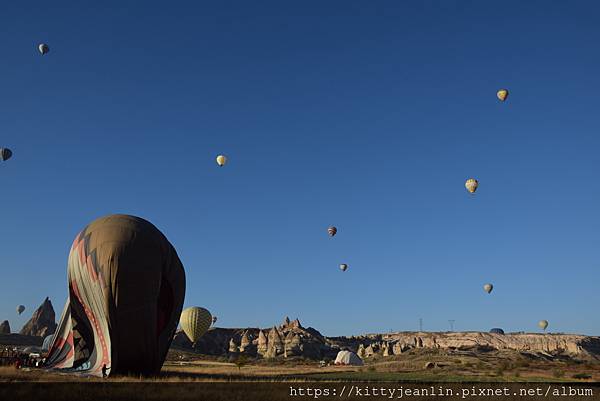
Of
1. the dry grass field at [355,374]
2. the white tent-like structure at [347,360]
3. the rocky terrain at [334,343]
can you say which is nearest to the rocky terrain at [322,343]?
the rocky terrain at [334,343]

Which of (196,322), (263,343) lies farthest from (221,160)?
(263,343)

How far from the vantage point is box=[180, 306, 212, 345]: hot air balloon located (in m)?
63.4

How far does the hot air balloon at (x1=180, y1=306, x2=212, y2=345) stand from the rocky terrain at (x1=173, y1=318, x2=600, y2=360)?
231 ft

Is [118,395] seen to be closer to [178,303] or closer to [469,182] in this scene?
[178,303]

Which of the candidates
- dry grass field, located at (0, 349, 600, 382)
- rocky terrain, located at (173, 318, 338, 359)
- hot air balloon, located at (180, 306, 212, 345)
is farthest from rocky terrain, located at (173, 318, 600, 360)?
dry grass field, located at (0, 349, 600, 382)

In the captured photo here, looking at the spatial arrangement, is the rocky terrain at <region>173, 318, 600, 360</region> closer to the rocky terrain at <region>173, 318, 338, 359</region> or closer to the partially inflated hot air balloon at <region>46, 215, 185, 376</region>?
the rocky terrain at <region>173, 318, 338, 359</region>

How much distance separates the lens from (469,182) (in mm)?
64000

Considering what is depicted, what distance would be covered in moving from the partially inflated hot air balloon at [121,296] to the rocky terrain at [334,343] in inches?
4081

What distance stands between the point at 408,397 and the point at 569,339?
20209cm

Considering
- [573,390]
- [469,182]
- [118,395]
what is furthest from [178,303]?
[469,182]

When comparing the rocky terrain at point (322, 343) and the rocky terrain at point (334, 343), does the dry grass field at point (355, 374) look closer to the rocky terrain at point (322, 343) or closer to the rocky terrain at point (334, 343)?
the rocky terrain at point (322, 343)

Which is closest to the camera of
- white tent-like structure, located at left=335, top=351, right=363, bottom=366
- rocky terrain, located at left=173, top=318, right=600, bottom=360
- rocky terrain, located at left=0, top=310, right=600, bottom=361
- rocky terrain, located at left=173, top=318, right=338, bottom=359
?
white tent-like structure, located at left=335, top=351, right=363, bottom=366

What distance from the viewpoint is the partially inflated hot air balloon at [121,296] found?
88.2ft

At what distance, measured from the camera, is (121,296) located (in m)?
26.8
